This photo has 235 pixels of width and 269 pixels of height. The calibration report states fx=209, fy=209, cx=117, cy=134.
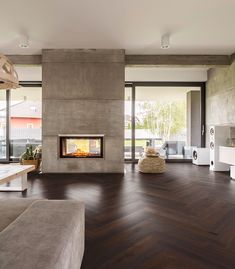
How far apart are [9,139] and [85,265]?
6146mm

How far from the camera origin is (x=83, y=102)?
17.0 feet

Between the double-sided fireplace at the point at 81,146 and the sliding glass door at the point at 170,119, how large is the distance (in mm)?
1702

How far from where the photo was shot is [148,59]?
5504 millimetres

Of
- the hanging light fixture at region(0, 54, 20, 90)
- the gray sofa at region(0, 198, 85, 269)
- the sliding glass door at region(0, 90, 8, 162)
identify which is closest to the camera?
the gray sofa at region(0, 198, 85, 269)

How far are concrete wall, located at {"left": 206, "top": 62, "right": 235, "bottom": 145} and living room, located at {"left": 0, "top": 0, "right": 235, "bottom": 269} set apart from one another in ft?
0.11

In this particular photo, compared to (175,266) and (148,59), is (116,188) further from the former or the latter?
(148,59)

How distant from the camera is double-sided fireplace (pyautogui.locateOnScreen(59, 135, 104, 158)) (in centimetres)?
520

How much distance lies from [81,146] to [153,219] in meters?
3.23

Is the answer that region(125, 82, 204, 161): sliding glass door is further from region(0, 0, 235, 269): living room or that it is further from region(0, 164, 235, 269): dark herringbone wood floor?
region(0, 164, 235, 269): dark herringbone wood floor

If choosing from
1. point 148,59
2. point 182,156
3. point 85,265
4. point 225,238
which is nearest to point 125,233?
point 85,265

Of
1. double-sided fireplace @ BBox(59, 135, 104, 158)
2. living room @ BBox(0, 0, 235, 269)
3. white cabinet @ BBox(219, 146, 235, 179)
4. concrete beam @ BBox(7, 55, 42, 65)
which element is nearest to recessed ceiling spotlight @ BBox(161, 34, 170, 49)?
living room @ BBox(0, 0, 235, 269)

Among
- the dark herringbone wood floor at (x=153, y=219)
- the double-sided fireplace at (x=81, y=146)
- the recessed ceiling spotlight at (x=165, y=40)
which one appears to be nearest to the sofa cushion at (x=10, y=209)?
the dark herringbone wood floor at (x=153, y=219)

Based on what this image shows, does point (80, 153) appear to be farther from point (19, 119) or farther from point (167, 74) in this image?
point (167, 74)

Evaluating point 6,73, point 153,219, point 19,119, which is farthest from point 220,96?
point 19,119
